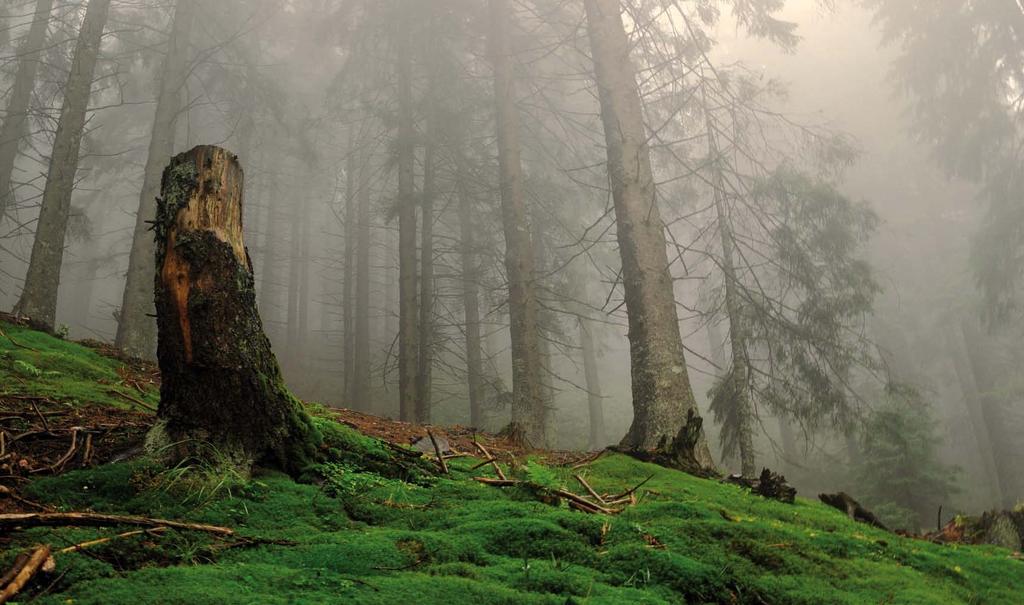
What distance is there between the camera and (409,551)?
245cm

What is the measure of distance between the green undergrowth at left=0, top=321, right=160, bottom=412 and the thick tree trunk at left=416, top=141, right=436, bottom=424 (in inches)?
244

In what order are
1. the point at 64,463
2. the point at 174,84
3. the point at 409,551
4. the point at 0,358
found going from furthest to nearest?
the point at 174,84, the point at 0,358, the point at 64,463, the point at 409,551

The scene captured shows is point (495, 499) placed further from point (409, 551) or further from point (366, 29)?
point (366, 29)

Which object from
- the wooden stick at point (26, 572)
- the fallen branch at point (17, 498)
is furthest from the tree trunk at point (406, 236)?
the wooden stick at point (26, 572)

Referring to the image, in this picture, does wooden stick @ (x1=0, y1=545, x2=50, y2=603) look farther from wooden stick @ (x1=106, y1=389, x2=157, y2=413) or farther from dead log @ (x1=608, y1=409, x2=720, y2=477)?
dead log @ (x1=608, y1=409, x2=720, y2=477)

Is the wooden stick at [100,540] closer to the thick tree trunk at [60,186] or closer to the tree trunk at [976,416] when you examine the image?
the thick tree trunk at [60,186]

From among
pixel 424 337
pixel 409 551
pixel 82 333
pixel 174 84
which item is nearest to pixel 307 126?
pixel 174 84

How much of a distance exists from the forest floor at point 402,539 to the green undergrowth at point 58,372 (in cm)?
9

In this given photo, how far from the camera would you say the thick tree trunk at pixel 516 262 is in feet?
29.0

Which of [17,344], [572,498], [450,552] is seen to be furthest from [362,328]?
[450,552]

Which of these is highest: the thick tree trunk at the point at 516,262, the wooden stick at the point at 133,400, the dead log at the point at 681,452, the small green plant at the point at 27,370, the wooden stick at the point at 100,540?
the thick tree trunk at the point at 516,262

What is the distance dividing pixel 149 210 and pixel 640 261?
8792mm

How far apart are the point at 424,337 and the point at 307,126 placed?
7.47m

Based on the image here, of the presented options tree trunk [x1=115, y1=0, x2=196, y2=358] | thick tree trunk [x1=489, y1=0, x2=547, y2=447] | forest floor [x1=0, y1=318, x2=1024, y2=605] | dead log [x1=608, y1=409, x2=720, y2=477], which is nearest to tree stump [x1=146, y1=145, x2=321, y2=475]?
forest floor [x1=0, y1=318, x2=1024, y2=605]
